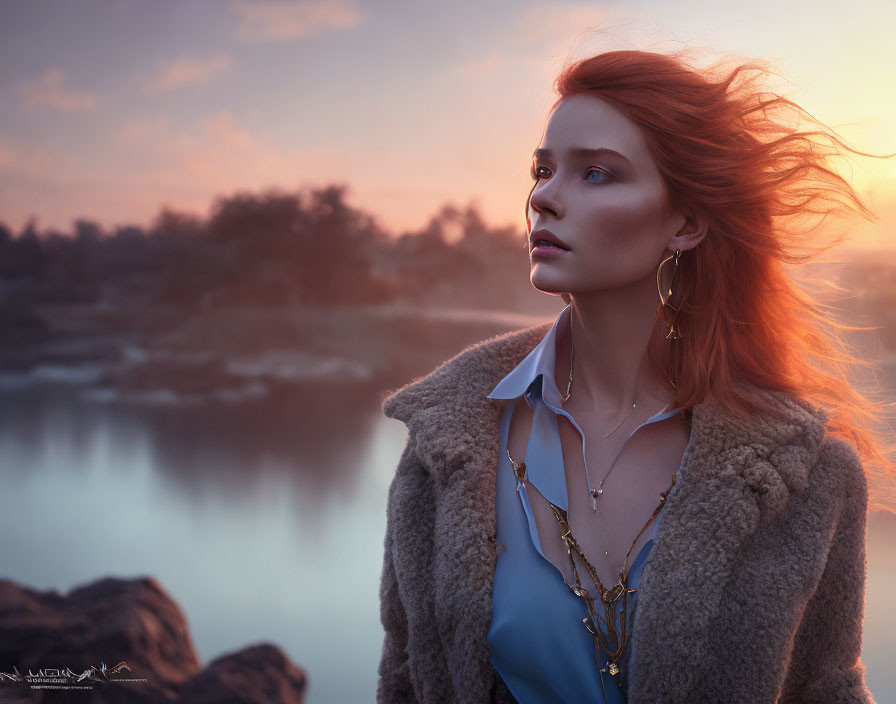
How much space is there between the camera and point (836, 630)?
3.23 feet

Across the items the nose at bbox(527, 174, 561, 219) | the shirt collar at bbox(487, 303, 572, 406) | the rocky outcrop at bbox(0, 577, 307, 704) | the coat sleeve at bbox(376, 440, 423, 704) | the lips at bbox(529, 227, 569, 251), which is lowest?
the rocky outcrop at bbox(0, 577, 307, 704)

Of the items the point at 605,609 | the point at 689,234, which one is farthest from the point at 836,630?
the point at 689,234

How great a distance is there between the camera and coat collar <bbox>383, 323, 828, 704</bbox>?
0.94 metres

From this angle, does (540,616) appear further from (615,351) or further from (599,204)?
(599,204)

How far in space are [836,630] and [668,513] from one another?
27 centimetres

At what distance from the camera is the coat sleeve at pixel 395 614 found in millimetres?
1140

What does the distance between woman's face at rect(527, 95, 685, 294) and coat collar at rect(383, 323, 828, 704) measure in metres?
0.24

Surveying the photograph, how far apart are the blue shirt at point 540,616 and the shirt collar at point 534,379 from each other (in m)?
0.12

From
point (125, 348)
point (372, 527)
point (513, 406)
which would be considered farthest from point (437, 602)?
point (125, 348)

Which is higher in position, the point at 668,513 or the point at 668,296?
the point at 668,296

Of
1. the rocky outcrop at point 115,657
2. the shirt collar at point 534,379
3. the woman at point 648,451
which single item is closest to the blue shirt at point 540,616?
the woman at point 648,451

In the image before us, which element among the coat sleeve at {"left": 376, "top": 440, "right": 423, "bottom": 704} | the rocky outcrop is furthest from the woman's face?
the rocky outcrop

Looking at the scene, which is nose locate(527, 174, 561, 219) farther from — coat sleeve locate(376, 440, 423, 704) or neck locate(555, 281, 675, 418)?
coat sleeve locate(376, 440, 423, 704)

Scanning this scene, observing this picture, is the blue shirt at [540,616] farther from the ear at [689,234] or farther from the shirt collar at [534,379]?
the ear at [689,234]
